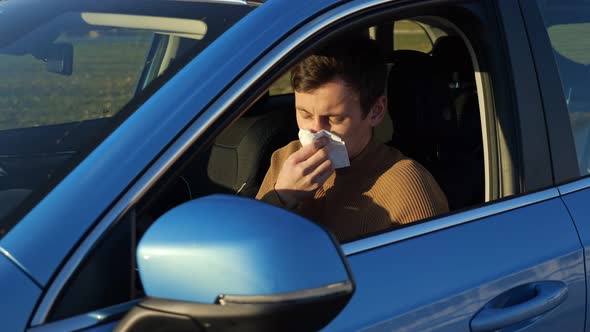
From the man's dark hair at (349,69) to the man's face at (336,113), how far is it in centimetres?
2

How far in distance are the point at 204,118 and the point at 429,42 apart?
2.27 metres

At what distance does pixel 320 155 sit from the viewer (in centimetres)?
208

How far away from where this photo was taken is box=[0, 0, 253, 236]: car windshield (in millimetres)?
1680

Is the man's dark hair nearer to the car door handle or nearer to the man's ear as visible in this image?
the man's ear

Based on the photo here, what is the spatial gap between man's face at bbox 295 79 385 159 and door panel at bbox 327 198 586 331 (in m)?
0.50

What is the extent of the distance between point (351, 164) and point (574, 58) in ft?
2.15

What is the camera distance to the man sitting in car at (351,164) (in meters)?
2.08

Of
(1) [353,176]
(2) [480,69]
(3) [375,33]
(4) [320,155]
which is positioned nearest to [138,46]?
(4) [320,155]

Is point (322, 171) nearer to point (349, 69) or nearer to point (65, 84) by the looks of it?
point (349, 69)

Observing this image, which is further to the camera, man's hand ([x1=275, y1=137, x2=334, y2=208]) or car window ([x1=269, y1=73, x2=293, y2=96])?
man's hand ([x1=275, y1=137, x2=334, y2=208])

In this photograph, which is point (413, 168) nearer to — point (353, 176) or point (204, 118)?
point (353, 176)

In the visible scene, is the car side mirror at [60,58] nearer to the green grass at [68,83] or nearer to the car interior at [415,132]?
the green grass at [68,83]

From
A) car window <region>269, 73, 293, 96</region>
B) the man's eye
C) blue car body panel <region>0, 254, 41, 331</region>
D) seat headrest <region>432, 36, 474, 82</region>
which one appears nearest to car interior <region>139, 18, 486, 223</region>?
seat headrest <region>432, 36, 474, 82</region>

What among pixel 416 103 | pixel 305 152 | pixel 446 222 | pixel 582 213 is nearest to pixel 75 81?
pixel 305 152
